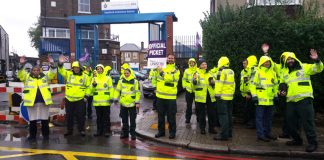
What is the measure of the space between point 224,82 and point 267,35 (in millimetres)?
2899

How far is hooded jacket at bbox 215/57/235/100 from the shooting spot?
327 inches

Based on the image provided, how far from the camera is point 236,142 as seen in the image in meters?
8.23

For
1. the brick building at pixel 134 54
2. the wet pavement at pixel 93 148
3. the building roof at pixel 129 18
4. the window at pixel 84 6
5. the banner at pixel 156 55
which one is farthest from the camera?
the brick building at pixel 134 54

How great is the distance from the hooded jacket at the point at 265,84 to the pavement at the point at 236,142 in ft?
3.14

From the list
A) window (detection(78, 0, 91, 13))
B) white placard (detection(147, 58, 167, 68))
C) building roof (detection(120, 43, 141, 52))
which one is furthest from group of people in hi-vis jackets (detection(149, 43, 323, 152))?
building roof (detection(120, 43, 141, 52))

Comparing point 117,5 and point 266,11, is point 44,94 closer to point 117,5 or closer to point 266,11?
point 266,11

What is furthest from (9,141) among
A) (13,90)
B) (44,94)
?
(13,90)

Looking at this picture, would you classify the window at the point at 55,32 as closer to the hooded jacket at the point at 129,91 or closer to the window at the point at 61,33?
the window at the point at 61,33

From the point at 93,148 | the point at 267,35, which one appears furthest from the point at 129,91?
the point at 267,35

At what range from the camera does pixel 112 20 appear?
17500mm

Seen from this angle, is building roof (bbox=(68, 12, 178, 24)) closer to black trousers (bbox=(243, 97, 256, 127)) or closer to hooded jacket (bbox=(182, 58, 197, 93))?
hooded jacket (bbox=(182, 58, 197, 93))

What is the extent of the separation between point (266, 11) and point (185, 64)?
10189mm

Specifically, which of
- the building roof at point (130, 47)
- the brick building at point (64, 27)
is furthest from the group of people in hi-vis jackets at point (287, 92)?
the building roof at point (130, 47)

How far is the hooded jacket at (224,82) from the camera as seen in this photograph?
8.31m
